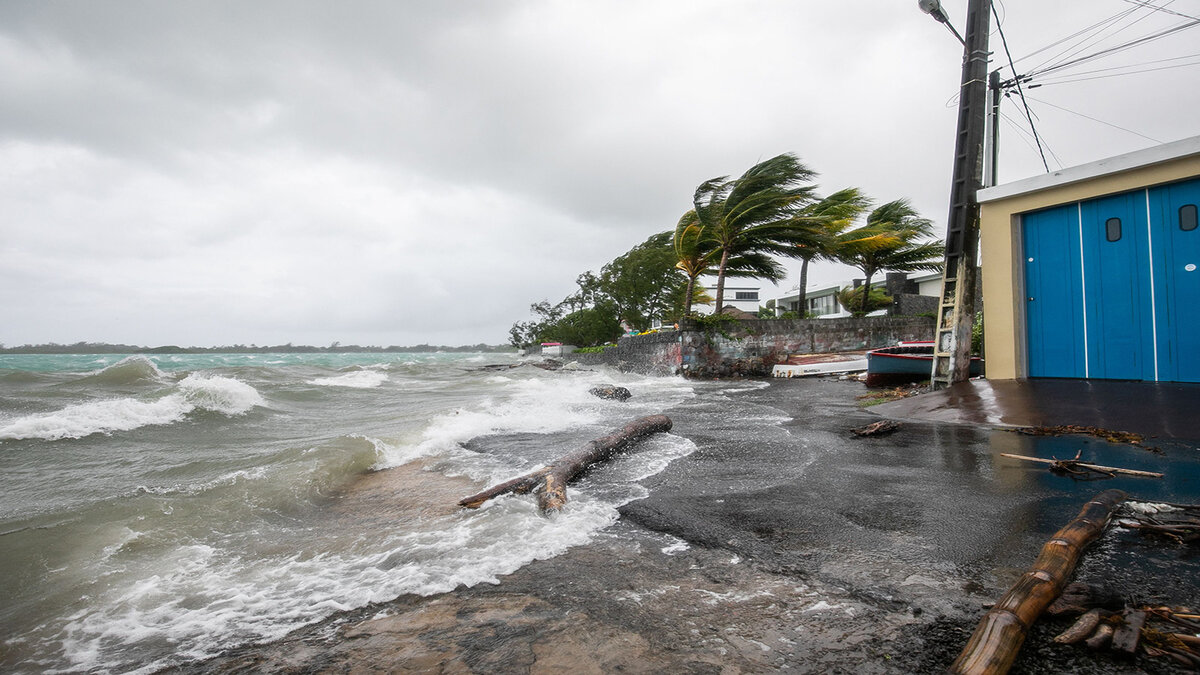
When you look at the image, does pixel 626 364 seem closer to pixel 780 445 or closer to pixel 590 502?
pixel 780 445

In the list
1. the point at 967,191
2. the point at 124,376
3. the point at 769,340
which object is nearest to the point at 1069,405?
the point at 967,191

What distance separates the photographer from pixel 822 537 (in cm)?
271

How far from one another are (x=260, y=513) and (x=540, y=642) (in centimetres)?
307

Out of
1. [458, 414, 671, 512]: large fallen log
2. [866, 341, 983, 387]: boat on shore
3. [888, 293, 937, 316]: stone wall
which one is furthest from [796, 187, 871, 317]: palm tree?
[458, 414, 671, 512]: large fallen log

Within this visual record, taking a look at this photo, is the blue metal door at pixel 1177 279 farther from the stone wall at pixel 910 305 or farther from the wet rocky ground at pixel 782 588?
the stone wall at pixel 910 305

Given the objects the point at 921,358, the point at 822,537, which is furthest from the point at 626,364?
the point at 822,537

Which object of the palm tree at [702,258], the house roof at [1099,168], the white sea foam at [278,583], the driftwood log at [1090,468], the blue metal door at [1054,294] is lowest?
the white sea foam at [278,583]

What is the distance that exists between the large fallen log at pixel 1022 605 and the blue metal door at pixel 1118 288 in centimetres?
569

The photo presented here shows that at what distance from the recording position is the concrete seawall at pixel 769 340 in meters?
16.7

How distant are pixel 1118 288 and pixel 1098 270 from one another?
31cm

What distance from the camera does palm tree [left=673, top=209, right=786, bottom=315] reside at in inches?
759

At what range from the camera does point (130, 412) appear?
26.7ft

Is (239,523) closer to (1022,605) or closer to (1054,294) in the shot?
(1022,605)

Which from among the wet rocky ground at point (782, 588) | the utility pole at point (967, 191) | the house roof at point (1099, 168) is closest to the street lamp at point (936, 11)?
the utility pole at point (967, 191)
